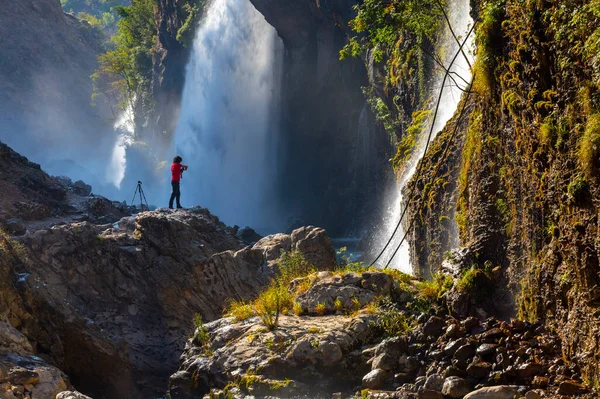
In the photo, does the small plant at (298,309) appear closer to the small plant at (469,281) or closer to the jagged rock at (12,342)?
the small plant at (469,281)

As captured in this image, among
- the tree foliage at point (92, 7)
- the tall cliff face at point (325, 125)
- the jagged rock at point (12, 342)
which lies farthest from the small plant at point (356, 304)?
the tree foliage at point (92, 7)

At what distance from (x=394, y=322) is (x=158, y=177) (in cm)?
5123

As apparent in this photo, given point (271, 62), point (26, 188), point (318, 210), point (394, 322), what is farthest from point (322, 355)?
point (271, 62)

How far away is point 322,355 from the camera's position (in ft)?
22.3

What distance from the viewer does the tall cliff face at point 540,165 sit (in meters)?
5.24

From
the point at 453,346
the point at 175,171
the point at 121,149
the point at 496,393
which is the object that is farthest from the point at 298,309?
the point at 121,149

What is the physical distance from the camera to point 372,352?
22.2 ft

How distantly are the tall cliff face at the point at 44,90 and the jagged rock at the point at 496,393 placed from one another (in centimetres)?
7123

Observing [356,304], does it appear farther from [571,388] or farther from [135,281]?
[135,281]

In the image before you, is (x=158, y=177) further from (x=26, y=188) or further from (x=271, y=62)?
(x=26, y=188)

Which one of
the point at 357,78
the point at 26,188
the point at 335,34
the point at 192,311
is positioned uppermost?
the point at 335,34

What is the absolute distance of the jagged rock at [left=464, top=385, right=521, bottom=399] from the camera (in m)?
5.21

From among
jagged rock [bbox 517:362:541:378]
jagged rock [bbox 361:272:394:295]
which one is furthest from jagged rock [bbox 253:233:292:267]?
jagged rock [bbox 517:362:541:378]

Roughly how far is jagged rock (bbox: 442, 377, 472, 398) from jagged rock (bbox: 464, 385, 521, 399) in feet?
0.69
